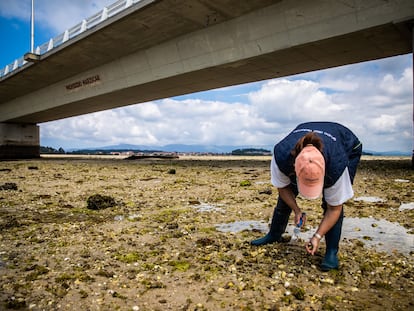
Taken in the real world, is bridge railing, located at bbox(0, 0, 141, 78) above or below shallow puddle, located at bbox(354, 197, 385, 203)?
above

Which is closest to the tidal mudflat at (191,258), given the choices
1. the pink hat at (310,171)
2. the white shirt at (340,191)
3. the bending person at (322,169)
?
the bending person at (322,169)

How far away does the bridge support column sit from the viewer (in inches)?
1332

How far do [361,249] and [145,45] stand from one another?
16.0 meters

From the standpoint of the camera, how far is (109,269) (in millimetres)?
3139

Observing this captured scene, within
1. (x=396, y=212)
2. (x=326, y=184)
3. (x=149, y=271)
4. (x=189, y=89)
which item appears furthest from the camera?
(x=189, y=89)

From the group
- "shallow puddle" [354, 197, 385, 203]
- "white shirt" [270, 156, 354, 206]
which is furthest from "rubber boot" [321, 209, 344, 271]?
"shallow puddle" [354, 197, 385, 203]

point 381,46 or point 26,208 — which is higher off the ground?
point 381,46

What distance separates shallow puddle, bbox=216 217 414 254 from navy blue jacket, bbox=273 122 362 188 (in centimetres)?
132

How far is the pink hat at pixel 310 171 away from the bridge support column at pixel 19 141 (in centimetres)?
3786

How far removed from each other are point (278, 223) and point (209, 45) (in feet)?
41.6

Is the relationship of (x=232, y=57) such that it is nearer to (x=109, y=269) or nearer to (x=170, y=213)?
(x=170, y=213)

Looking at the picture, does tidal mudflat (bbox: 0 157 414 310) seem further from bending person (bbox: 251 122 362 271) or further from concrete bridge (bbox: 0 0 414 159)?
concrete bridge (bbox: 0 0 414 159)

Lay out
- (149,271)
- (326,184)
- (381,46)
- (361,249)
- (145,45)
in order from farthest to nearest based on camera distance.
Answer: (145,45) < (381,46) < (361,249) < (149,271) < (326,184)

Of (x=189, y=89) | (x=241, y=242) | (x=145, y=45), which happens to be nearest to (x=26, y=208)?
(x=241, y=242)
